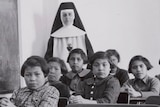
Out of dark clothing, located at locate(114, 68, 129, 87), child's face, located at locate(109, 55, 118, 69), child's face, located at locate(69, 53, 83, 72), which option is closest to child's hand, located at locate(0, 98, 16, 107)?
child's face, located at locate(69, 53, 83, 72)

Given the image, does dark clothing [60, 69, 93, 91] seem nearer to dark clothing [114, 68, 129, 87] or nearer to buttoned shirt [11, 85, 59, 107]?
dark clothing [114, 68, 129, 87]

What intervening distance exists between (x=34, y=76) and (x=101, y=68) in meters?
0.60

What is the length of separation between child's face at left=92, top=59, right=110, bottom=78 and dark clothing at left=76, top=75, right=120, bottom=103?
4 centimetres

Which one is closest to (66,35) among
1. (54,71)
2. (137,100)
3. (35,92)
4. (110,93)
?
(54,71)

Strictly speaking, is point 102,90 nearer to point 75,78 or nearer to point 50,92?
point 50,92

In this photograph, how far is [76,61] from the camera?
3.53 metres

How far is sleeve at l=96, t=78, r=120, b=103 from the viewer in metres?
2.44

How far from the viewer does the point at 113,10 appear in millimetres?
5129

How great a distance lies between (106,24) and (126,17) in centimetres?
31

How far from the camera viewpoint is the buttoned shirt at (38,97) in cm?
220

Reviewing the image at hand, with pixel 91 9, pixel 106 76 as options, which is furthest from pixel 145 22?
pixel 106 76

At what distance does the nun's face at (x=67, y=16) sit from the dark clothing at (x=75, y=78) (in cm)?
96

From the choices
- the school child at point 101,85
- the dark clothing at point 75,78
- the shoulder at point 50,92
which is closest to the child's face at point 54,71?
the dark clothing at point 75,78

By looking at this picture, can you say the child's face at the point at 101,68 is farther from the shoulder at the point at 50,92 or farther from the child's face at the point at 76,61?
the child's face at the point at 76,61
